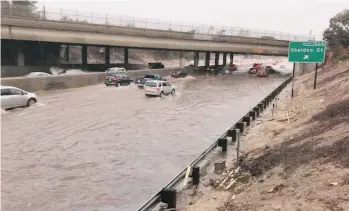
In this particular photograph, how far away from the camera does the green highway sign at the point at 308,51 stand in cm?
2784

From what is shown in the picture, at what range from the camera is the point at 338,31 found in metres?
72.0

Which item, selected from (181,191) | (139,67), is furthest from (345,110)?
(139,67)

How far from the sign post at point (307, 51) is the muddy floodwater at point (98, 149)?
17.6ft

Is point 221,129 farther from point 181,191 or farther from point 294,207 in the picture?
point 294,207

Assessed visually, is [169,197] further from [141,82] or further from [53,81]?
[141,82]

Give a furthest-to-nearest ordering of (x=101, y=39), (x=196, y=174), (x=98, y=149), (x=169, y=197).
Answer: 1. (x=101, y=39)
2. (x=98, y=149)
3. (x=196, y=174)
4. (x=169, y=197)

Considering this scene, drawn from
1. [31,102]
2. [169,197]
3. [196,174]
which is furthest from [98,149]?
[31,102]

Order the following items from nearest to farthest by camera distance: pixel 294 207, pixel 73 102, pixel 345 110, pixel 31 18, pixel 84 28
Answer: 1. pixel 294 207
2. pixel 345 110
3. pixel 73 102
4. pixel 31 18
5. pixel 84 28

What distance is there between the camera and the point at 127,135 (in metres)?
18.1

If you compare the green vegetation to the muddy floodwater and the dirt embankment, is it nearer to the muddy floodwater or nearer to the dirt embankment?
the muddy floodwater

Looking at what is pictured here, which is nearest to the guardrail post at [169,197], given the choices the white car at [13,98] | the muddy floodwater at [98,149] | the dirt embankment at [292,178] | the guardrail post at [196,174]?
the dirt embankment at [292,178]

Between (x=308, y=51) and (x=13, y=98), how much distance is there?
20431 millimetres

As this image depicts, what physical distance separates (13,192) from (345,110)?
11.2 meters

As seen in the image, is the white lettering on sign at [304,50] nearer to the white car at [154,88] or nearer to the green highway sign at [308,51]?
the green highway sign at [308,51]
